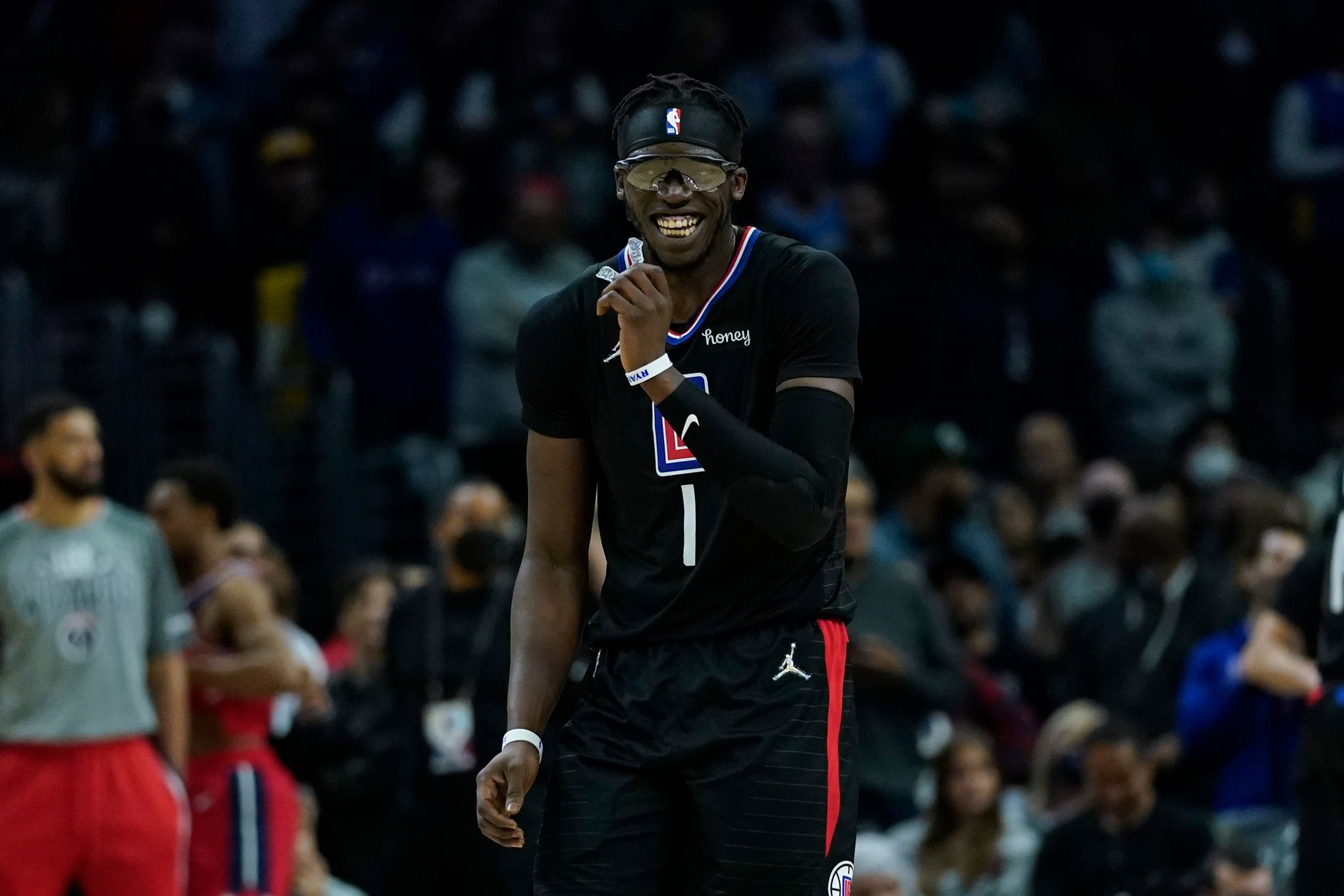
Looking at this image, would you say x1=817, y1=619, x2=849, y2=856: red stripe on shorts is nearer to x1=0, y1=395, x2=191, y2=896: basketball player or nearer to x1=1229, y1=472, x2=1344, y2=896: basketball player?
x1=1229, y1=472, x2=1344, y2=896: basketball player

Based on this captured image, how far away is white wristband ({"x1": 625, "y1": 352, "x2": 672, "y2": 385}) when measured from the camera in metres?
4.15

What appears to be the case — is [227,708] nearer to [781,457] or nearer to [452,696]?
[452,696]

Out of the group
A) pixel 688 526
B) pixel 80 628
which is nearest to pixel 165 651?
pixel 80 628

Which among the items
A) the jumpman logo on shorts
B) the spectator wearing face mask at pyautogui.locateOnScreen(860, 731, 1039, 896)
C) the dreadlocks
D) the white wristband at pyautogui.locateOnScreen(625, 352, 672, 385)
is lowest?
the spectator wearing face mask at pyautogui.locateOnScreen(860, 731, 1039, 896)

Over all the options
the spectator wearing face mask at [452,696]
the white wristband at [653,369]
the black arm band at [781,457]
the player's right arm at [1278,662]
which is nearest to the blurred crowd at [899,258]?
the spectator wearing face mask at [452,696]

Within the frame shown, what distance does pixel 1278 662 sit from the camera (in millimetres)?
7340

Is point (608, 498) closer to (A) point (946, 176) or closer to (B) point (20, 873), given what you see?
(B) point (20, 873)

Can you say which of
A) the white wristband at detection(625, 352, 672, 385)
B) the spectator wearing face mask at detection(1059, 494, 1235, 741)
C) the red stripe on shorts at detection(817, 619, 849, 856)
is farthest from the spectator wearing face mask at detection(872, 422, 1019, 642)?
the white wristband at detection(625, 352, 672, 385)

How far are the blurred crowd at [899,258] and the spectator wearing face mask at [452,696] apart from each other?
21cm

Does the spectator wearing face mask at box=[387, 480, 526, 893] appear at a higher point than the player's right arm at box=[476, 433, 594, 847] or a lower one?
lower

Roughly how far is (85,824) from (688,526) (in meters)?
4.15

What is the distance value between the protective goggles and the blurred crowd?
4.85 metres

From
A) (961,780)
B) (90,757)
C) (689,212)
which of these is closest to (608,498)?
(689,212)

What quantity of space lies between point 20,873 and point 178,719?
778 mm
